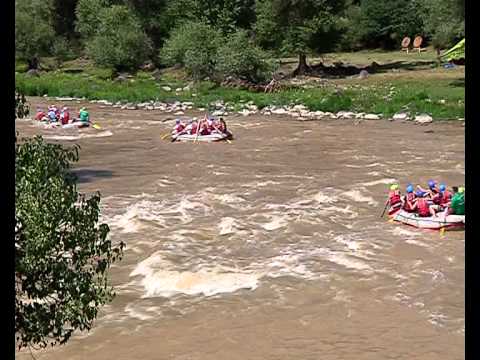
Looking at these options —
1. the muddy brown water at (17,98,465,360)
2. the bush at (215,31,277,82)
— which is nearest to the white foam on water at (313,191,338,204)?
the muddy brown water at (17,98,465,360)

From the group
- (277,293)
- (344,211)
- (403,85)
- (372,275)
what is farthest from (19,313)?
(403,85)

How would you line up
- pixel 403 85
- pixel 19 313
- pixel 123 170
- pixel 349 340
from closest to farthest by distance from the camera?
pixel 19 313 → pixel 349 340 → pixel 123 170 → pixel 403 85

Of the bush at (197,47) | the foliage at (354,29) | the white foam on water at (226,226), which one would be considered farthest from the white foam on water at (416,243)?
the foliage at (354,29)

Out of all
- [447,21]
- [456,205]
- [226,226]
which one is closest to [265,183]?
[226,226]

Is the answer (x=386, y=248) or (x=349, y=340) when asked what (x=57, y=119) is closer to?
(x=386, y=248)

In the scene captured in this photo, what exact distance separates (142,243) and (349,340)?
216 inches

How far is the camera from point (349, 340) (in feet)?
29.8

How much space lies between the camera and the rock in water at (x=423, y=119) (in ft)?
88.1

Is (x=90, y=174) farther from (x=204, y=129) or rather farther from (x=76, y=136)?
(x=76, y=136)

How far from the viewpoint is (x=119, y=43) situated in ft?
145

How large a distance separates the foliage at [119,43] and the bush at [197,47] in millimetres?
4603

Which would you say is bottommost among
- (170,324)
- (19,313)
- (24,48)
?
(170,324)

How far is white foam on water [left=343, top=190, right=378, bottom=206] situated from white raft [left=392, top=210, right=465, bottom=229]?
1808 millimetres

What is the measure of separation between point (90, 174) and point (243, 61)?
715 inches
